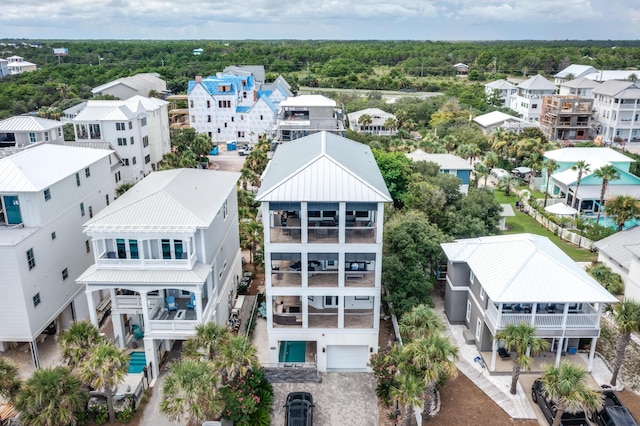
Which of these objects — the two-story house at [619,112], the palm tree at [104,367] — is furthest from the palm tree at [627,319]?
the two-story house at [619,112]

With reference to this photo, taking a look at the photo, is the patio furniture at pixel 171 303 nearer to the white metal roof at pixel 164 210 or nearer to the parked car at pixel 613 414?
the white metal roof at pixel 164 210

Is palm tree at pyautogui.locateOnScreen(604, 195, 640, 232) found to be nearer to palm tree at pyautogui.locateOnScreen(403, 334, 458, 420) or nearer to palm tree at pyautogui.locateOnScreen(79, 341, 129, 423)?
palm tree at pyautogui.locateOnScreen(403, 334, 458, 420)

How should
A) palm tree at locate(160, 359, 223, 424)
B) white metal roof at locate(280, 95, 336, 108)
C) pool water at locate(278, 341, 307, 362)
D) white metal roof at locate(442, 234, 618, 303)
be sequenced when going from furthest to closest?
1. white metal roof at locate(280, 95, 336, 108)
2. pool water at locate(278, 341, 307, 362)
3. white metal roof at locate(442, 234, 618, 303)
4. palm tree at locate(160, 359, 223, 424)

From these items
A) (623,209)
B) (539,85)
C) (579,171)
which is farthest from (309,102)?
(539,85)

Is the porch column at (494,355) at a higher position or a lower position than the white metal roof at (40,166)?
lower

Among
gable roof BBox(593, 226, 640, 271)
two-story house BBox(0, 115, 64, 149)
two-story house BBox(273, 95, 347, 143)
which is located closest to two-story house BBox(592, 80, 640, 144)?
two-story house BBox(273, 95, 347, 143)

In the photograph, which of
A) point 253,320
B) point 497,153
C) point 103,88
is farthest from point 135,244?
point 103,88
